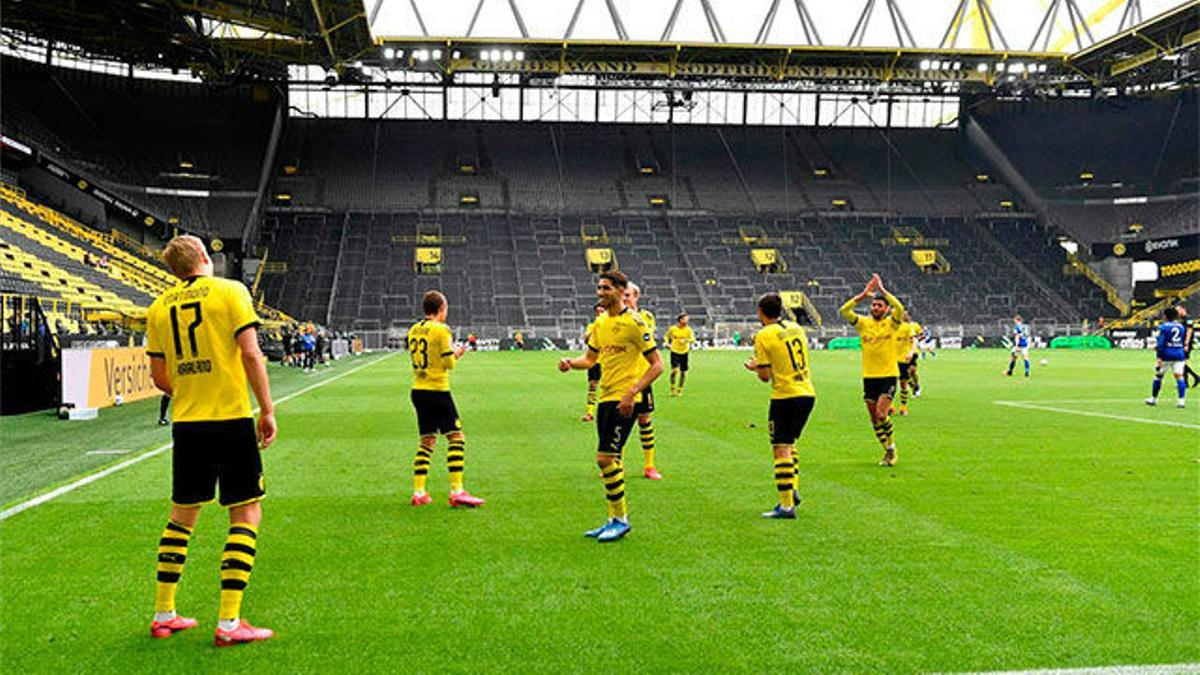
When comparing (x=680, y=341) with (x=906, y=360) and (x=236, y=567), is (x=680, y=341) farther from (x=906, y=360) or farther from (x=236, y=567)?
(x=236, y=567)

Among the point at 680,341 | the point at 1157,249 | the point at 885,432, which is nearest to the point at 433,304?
the point at 885,432

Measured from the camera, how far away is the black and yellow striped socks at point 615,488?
7.00m

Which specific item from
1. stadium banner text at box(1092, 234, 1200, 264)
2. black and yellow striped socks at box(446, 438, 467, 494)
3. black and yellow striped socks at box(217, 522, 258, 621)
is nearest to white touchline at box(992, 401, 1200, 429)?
black and yellow striped socks at box(446, 438, 467, 494)

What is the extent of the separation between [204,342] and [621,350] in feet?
11.0

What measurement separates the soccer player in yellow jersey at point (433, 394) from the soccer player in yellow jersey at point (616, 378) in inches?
68.9

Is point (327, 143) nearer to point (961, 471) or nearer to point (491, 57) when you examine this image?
point (491, 57)

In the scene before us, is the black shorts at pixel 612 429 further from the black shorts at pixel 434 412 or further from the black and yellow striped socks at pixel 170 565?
the black and yellow striped socks at pixel 170 565

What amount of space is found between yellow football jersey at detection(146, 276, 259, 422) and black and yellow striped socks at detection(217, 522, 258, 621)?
2.12ft

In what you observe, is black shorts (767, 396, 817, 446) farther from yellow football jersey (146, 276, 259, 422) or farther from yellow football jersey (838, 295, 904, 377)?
yellow football jersey (146, 276, 259, 422)

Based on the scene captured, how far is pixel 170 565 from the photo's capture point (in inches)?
190

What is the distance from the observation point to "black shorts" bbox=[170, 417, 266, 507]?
475cm

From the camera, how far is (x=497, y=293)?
5956 centimetres

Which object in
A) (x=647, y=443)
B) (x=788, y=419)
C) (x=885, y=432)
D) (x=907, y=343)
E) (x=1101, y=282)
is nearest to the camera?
(x=788, y=419)

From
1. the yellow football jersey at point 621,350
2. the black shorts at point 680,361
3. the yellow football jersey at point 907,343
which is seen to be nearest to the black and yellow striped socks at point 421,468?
the yellow football jersey at point 621,350
